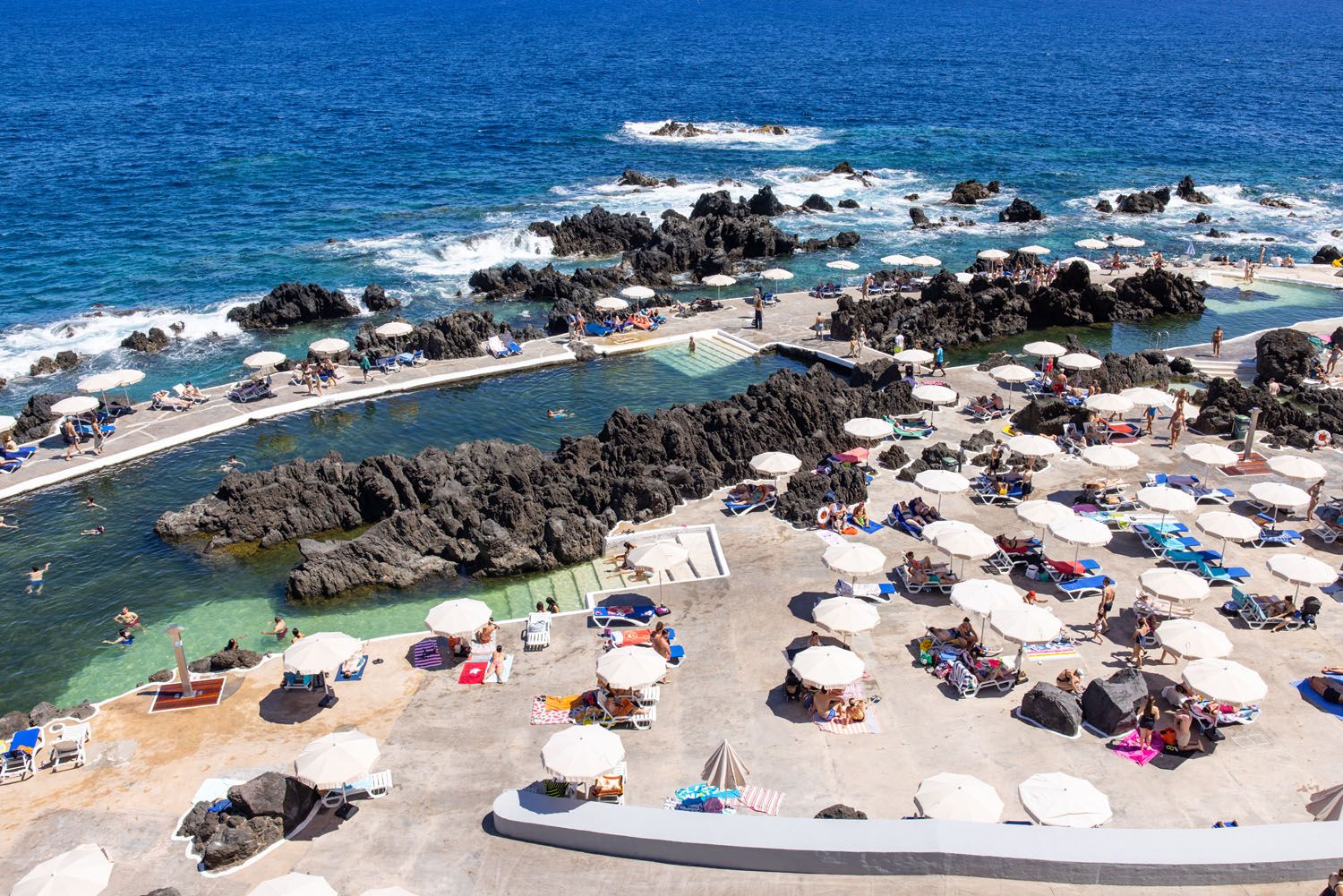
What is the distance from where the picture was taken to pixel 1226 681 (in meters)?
Answer: 23.8

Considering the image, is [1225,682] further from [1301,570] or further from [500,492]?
[500,492]

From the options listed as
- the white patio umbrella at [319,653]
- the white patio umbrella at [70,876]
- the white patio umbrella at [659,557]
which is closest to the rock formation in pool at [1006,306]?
the white patio umbrella at [659,557]

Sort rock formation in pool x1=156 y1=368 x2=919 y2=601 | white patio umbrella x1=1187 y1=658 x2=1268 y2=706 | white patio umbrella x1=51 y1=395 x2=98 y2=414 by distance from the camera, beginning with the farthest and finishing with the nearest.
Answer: white patio umbrella x1=51 y1=395 x2=98 y2=414 → rock formation in pool x1=156 y1=368 x2=919 y2=601 → white patio umbrella x1=1187 y1=658 x2=1268 y2=706

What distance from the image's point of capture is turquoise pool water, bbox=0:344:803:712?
1251 inches

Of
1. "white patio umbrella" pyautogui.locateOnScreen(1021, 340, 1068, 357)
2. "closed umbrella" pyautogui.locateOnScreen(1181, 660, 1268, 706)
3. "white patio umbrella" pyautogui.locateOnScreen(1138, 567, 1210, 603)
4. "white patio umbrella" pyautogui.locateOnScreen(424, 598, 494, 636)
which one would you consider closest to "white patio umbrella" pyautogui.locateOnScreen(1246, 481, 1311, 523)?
"white patio umbrella" pyautogui.locateOnScreen(1138, 567, 1210, 603)

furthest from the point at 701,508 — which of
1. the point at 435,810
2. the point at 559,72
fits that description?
the point at 559,72

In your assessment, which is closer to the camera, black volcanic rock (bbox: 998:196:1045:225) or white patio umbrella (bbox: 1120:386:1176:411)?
white patio umbrella (bbox: 1120:386:1176:411)

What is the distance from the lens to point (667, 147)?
114 metres

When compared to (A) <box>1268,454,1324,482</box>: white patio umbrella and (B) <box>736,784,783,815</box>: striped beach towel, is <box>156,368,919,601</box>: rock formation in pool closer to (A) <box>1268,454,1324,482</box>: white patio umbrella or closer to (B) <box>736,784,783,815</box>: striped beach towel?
(B) <box>736,784,783,815</box>: striped beach towel

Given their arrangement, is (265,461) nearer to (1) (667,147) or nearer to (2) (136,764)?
(2) (136,764)

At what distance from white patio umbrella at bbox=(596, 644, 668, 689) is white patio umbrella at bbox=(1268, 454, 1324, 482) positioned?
23547 millimetres

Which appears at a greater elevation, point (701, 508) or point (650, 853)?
point (650, 853)

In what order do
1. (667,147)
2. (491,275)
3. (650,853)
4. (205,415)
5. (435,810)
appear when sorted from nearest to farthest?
(650,853)
(435,810)
(205,415)
(491,275)
(667,147)

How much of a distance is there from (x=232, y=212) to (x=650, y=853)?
86419 millimetres
